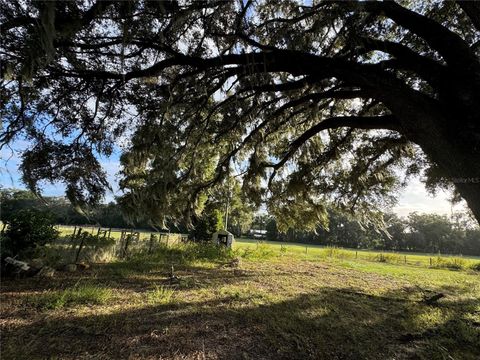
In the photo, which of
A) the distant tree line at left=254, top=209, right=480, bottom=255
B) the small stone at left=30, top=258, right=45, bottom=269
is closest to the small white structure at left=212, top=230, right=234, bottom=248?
the small stone at left=30, top=258, right=45, bottom=269

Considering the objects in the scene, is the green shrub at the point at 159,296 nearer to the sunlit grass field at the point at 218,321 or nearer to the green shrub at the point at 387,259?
the sunlit grass field at the point at 218,321

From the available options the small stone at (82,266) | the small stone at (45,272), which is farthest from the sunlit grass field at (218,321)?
the small stone at (82,266)

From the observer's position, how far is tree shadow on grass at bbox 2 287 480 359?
3.27 metres

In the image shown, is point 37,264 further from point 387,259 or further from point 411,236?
point 411,236

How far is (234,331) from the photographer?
161 inches

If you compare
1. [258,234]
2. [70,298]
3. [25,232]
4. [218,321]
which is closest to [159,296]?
[70,298]

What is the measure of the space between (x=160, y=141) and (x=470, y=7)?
4904 mm

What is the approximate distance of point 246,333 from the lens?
4023 mm

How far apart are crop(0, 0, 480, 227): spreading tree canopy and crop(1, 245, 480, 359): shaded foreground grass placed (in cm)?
186

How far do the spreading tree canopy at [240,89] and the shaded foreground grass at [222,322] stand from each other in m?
1.86

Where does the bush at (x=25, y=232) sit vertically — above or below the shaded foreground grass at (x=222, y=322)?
above

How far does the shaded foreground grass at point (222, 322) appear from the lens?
338 centimetres

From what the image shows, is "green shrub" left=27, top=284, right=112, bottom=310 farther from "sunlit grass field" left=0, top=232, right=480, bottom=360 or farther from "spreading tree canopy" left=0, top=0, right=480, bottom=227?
"spreading tree canopy" left=0, top=0, right=480, bottom=227

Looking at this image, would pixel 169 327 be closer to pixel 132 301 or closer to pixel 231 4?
pixel 132 301
